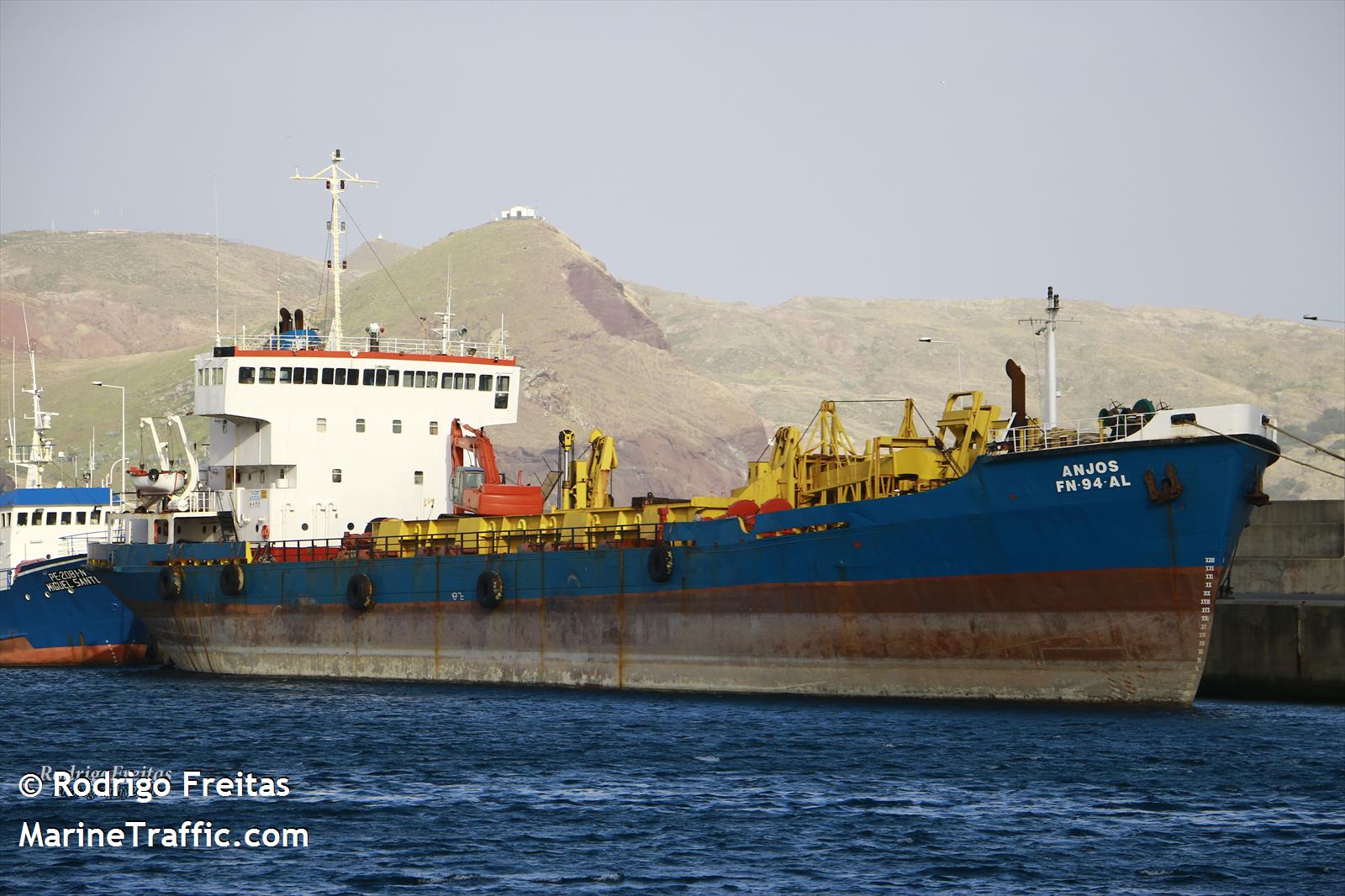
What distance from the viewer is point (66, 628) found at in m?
46.8

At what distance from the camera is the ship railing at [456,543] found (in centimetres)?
3409

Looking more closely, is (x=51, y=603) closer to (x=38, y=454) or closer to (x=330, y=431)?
(x=38, y=454)

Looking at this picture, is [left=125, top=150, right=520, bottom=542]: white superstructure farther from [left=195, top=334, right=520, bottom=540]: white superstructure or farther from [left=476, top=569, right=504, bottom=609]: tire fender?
[left=476, top=569, right=504, bottom=609]: tire fender

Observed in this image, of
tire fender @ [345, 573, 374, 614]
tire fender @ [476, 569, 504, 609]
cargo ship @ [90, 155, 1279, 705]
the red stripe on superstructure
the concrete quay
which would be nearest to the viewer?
cargo ship @ [90, 155, 1279, 705]

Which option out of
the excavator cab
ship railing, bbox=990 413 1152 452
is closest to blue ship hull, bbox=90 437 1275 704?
ship railing, bbox=990 413 1152 452

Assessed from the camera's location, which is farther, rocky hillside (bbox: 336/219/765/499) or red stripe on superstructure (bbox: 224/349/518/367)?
rocky hillside (bbox: 336/219/765/499)

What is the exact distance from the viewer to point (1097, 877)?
18.6 metres

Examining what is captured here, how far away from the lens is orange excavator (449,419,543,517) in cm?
3756

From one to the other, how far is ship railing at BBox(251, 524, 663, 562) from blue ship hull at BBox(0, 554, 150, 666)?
9027 mm

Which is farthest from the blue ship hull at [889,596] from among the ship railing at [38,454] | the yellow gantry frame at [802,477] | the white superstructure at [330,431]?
the ship railing at [38,454]

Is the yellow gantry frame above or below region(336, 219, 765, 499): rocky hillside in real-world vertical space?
below

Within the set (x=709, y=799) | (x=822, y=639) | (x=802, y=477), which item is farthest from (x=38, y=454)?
(x=709, y=799)

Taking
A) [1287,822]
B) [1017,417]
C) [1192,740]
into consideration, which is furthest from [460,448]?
[1287,822]

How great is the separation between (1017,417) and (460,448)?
625 inches
